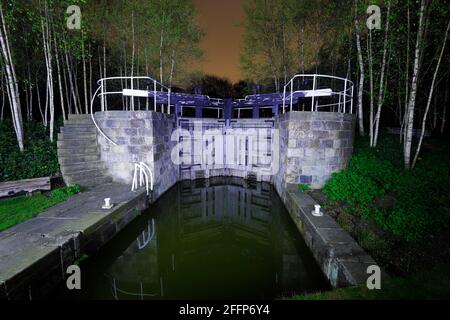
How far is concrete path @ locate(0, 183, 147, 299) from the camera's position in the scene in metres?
2.65

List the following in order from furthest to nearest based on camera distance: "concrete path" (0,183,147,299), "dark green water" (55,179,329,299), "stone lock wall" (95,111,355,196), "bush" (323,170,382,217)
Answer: "stone lock wall" (95,111,355,196), "bush" (323,170,382,217), "dark green water" (55,179,329,299), "concrete path" (0,183,147,299)

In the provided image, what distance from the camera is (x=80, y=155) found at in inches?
252

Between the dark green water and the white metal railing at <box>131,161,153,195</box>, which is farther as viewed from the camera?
the white metal railing at <box>131,161,153,195</box>

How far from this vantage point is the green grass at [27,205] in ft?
13.1

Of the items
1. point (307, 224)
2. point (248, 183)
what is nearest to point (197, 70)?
point (248, 183)

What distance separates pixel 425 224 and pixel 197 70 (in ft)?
38.8

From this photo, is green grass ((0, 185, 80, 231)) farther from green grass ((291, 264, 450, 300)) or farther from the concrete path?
green grass ((291, 264, 450, 300))

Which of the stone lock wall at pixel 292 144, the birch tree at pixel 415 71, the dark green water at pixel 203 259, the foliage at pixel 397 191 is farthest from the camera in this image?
the stone lock wall at pixel 292 144

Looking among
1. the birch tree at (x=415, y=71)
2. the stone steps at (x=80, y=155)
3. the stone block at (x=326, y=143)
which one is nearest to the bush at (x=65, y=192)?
the stone steps at (x=80, y=155)

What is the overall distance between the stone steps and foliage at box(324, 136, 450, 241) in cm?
614

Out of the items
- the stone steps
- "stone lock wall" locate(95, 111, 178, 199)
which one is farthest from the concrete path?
"stone lock wall" locate(95, 111, 178, 199)

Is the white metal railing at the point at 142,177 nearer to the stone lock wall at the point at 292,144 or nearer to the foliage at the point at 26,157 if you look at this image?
the stone lock wall at the point at 292,144

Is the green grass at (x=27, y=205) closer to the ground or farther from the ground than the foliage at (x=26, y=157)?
closer to the ground

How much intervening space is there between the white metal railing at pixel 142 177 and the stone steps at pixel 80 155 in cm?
88
